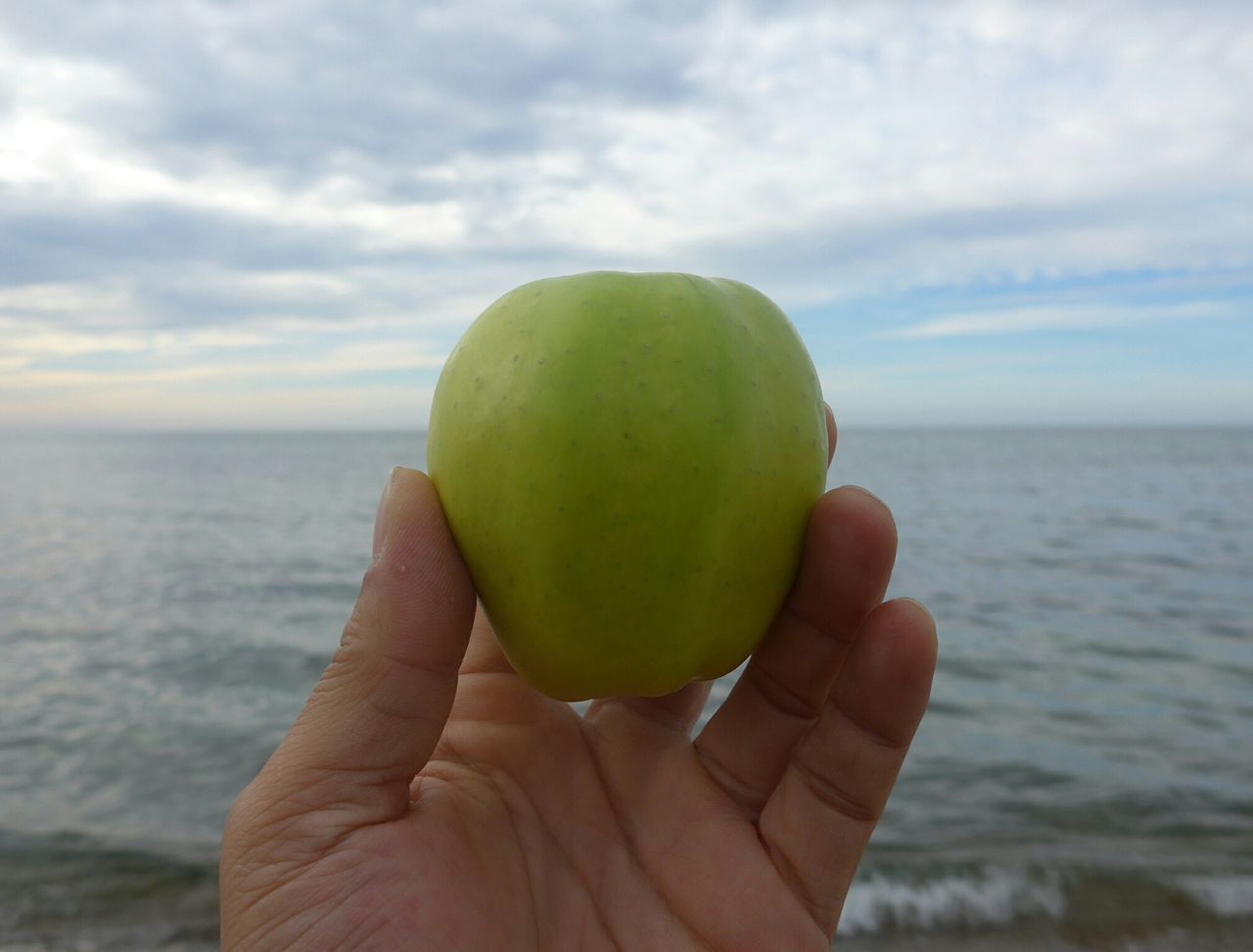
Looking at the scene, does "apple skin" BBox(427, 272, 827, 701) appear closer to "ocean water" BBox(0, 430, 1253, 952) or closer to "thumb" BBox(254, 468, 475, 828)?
"thumb" BBox(254, 468, 475, 828)

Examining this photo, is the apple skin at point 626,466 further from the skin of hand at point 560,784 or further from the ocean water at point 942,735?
the ocean water at point 942,735

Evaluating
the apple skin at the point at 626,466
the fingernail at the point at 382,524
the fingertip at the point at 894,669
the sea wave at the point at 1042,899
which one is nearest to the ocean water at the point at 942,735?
the sea wave at the point at 1042,899

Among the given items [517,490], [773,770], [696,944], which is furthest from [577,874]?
[517,490]

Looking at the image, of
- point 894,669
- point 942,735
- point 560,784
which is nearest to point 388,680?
point 560,784

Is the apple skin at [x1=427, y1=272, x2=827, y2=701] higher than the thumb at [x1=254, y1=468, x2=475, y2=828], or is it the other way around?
the apple skin at [x1=427, y1=272, x2=827, y2=701]

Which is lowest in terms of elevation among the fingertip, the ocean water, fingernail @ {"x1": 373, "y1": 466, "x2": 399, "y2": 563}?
the ocean water

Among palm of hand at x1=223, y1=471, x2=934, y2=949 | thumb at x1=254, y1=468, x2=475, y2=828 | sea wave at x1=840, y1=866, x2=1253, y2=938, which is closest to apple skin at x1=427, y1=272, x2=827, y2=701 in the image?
thumb at x1=254, y1=468, x2=475, y2=828

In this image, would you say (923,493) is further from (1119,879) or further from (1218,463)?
(1218,463)
